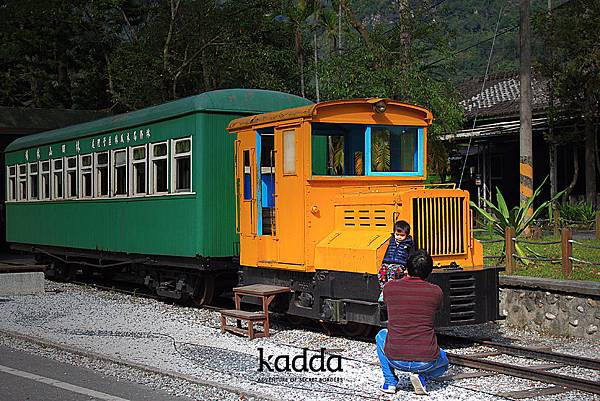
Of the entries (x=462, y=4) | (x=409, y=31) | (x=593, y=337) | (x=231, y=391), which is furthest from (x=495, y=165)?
(x=462, y=4)

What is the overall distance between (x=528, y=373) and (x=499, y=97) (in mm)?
22814

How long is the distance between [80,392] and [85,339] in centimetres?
328

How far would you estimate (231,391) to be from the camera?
8.55 meters

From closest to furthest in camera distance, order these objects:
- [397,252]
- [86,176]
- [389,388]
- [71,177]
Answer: [389,388]
[397,252]
[86,176]
[71,177]

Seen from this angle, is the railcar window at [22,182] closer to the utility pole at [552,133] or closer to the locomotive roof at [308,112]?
the locomotive roof at [308,112]

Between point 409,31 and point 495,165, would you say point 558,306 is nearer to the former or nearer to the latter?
point 409,31

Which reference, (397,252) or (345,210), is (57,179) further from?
(397,252)

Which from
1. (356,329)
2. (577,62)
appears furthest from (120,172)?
(577,62)

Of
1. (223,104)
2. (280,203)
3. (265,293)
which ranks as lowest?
(265,293)

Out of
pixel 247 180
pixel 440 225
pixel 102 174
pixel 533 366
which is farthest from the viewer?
pixel 102 174

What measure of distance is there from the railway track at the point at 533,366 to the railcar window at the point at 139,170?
7.35 meters

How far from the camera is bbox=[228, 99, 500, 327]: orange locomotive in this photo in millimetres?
10922

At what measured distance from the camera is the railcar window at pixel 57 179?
20359 millimetres

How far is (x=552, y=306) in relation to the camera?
12.4 metres
